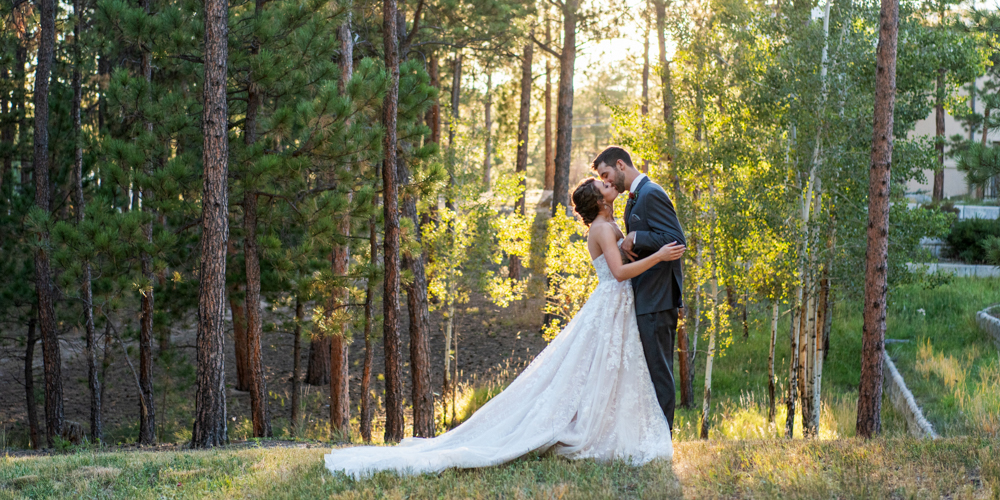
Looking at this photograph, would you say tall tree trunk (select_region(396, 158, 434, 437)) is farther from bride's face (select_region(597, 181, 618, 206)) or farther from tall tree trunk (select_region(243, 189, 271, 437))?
bride's face (select_region(597, 181, 618, 206))

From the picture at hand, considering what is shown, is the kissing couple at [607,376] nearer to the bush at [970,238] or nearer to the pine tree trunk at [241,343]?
the pine tree trunk at [241,343]

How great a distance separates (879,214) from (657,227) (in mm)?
5342

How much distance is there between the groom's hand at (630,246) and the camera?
5316mm

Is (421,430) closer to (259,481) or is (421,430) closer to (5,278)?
(259,481)

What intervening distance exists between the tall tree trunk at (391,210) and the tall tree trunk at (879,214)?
21.8 ft

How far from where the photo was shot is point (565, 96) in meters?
21.9

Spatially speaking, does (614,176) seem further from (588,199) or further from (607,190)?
(588,199)

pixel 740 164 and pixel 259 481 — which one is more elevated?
pixel 740 164

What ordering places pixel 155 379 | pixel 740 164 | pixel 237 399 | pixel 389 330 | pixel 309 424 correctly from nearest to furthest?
pixel 389 330 < pixel 740 164 < pixel 309 424 < pixel 237 399 < pixel 155 379

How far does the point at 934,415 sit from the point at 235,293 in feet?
36.1

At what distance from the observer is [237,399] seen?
18.3 meters

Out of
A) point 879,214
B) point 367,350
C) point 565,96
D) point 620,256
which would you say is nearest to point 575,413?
point 620,256

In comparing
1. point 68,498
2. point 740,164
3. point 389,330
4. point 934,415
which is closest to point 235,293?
point 389,330

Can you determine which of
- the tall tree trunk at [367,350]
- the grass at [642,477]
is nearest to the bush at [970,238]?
the tall tree trunk at [367,350]
